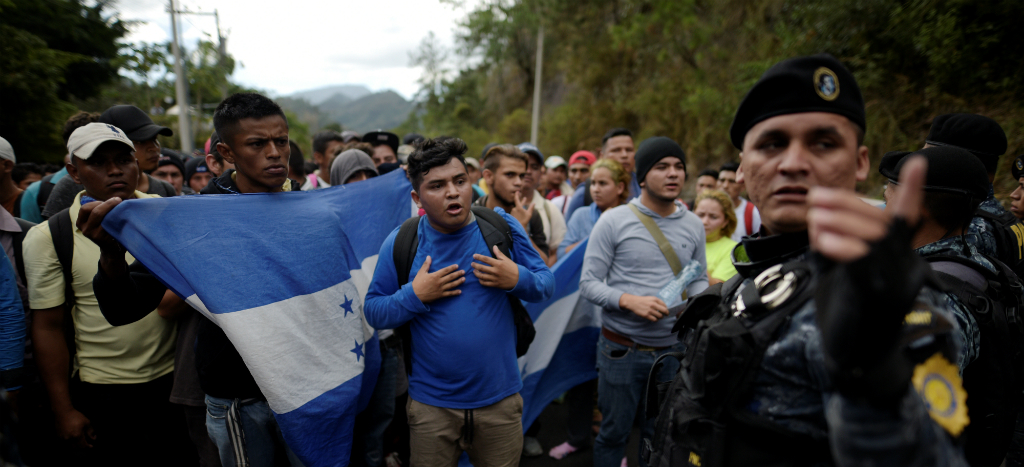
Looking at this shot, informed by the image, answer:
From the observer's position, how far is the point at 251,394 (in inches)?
92.6

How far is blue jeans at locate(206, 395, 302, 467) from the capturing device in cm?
233

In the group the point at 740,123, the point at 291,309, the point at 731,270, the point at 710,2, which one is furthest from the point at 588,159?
the point at 710,2

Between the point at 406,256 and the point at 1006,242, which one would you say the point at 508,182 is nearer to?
the point at 406,256

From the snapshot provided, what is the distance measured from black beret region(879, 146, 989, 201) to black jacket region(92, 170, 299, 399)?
3203 mm

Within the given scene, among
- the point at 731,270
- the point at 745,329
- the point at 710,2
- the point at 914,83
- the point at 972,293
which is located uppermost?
the point at 710,2

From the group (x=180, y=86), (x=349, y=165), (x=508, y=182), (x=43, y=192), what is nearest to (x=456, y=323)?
(x=508, y=182)

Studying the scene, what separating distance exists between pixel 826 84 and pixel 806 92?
0.20 feet

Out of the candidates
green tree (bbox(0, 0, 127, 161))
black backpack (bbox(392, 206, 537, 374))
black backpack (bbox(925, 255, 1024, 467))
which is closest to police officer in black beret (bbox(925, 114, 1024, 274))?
black backpack (bbox(925, 255, 1024, 467))

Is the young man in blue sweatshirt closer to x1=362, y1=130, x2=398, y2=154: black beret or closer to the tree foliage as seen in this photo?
x1=362, y1=130, x2=398, y2=154: black beret

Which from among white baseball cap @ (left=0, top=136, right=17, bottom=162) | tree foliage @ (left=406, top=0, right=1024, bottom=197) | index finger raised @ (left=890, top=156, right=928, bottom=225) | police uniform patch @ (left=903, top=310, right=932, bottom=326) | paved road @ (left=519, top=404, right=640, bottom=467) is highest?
tree foliage @ (left=406, top=0, right=1024, bottom=197)

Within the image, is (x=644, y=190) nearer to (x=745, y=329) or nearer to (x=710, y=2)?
(x=745, y=329)

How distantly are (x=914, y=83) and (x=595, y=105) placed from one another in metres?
13.6

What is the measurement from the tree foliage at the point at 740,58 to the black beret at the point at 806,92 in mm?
8027

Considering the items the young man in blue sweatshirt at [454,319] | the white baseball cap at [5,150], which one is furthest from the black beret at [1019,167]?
Result: the white baseball cap at [5,150]
